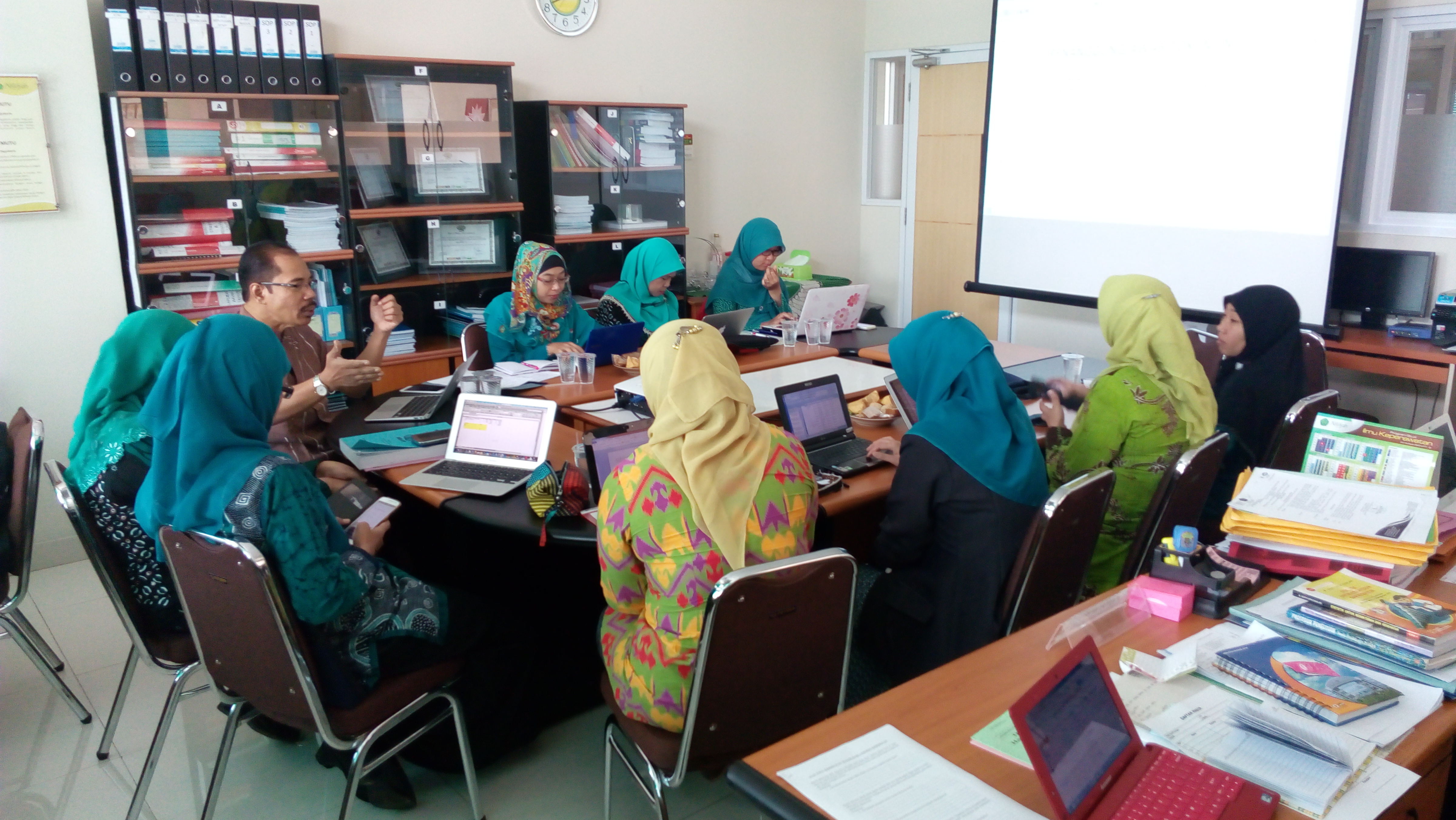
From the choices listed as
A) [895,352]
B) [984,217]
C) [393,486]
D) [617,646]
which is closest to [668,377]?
[617,646]

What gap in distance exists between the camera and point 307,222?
13.8 feet

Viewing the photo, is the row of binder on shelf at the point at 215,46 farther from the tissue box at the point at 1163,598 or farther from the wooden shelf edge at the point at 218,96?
the tissue box at the point at 1163,598

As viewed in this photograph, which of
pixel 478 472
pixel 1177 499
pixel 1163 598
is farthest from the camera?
pixel 478 472

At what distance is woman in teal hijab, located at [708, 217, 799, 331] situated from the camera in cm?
519

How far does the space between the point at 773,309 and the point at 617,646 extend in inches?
141

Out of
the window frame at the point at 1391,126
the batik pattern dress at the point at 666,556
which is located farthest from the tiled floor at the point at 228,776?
the window frame at the point at 1391,126

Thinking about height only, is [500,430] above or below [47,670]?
above

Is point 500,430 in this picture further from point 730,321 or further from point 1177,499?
point 1177,499

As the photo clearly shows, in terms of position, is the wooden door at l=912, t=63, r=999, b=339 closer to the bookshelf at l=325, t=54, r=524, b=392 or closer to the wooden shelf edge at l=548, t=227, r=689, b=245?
the wooden shelf edge at l=548, t=227, r=689, b=245

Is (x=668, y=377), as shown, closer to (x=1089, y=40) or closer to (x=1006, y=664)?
(x=1006, y=664)

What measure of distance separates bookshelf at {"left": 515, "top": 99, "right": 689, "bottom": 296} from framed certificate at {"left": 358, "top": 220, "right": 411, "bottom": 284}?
0.72 m

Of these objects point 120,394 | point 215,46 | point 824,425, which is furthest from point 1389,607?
point 215,46

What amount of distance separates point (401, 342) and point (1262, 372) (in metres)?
3.66

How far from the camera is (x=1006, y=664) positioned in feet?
5.34
